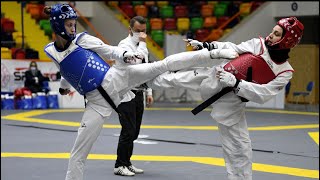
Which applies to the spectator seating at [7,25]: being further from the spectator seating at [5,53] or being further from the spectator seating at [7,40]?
the spectator seating at [5,53]

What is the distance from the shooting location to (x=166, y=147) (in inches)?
356

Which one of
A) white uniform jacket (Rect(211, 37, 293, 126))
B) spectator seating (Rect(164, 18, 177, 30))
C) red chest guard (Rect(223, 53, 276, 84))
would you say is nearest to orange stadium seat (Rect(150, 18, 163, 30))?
spectator seating (Rect(164, 18, 177, 30))

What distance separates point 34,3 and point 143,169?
14816 mm

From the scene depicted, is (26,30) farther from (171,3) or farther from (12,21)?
(171,3)

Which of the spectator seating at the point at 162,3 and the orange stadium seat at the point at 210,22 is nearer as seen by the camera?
the orange stadium seat at the point at 210,22

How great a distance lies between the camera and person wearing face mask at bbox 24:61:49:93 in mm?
15445

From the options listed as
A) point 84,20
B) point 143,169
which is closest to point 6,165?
point 143,169

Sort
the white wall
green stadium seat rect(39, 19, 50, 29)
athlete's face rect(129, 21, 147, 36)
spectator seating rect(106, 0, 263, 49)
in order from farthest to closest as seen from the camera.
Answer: spectator seating rect(106, 0, 263, 49) → green stadium seat rect(39, 19, 50, 29) → the white wall → athlete's face rect(129, 21, 147, 36)

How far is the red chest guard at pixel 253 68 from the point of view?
484 cm

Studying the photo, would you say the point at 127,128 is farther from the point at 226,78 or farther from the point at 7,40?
the point at 7,40

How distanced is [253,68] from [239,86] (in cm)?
29

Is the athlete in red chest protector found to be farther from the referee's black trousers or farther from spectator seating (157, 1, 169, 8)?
spectator seating (157, 1, 169, 8)

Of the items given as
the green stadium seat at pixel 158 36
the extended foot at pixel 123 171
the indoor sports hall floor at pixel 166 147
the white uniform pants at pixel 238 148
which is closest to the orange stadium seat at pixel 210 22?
the green stadium seat at pixel 158 36

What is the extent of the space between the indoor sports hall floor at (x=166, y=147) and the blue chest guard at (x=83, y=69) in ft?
6.66
